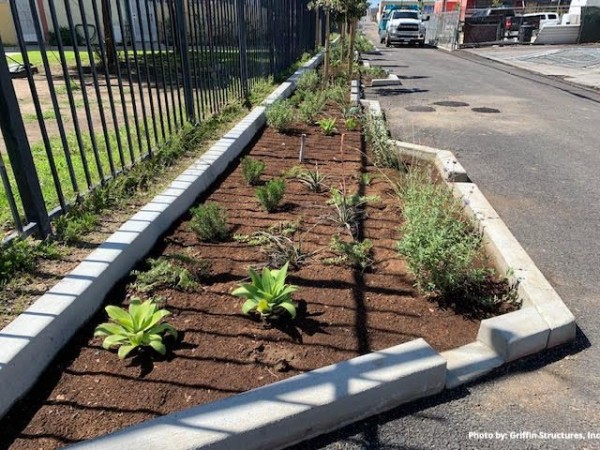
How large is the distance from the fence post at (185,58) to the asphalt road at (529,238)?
3235 millimetres

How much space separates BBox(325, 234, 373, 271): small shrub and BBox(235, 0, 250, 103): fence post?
Result: 5.31m

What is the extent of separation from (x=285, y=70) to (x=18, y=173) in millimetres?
9953

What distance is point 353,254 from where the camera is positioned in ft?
10.5

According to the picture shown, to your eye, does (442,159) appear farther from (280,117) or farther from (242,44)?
(242,44)

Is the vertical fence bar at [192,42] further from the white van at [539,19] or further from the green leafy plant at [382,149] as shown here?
the white van at [539,19]

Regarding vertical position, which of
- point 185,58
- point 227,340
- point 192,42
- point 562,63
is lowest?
point 562,63

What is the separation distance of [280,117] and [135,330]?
4.59 m

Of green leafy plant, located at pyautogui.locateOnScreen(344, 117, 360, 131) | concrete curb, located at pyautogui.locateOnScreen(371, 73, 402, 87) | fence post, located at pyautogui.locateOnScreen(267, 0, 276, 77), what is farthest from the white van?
green leafy plant, located at pyautogui.locateOnScreen(344, 117, 360, 131)

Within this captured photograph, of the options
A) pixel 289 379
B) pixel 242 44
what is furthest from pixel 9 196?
pixel 242 44

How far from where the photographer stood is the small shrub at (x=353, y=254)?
10.4 feet

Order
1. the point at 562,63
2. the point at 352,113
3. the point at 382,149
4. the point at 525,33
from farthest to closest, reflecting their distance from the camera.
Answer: the point at 525,33, the point at 562,63, the point at 352,113, the point at 382,149

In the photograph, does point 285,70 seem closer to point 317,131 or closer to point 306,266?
point 317,131

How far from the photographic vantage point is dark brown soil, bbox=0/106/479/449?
2062mm

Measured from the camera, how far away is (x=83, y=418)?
6.64 feet
